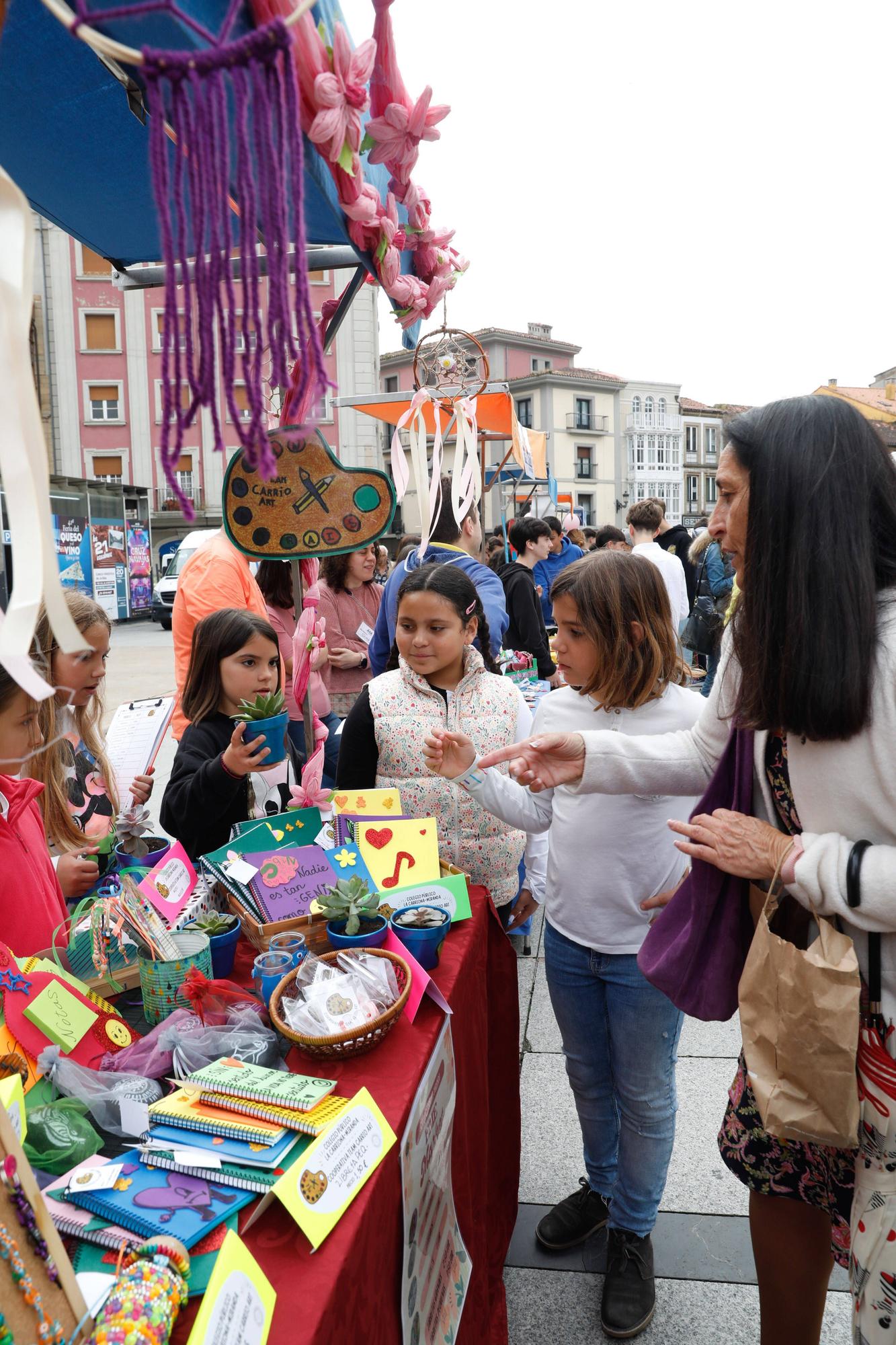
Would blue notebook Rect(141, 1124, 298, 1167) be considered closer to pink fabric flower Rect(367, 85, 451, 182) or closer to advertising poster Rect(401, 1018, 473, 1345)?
advertising poster Rect(401, 1018, 473, 1345)

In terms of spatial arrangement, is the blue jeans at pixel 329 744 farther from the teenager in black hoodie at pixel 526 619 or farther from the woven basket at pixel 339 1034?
the teenager in black hoodie at pixel 526 619

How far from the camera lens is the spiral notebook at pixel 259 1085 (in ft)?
3.43

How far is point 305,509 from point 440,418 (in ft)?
4.38

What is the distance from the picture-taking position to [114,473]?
25016 mm

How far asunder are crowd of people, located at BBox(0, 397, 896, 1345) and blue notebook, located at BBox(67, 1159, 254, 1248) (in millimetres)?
539

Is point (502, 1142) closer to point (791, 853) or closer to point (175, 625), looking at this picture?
point (791, 853)

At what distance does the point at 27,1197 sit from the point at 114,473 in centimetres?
2702

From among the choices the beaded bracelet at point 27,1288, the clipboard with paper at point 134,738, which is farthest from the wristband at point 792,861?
the clipboard with paper at point 134,738

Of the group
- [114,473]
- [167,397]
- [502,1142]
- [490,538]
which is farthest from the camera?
[114,473]

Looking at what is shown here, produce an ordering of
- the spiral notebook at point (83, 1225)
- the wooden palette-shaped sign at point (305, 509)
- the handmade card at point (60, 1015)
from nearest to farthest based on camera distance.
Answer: the spiral notebook at point (83, 1225) < the handmade card at point (60, 1015) < the wooden palette-shaped sign at point (305, 509)

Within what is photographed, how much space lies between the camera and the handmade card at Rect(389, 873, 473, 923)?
5.41 feet

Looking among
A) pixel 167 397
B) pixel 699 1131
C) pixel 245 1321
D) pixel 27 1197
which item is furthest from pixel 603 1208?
pixel 167 397

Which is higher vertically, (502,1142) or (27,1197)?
(27,1197)

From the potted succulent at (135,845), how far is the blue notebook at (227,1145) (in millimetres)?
731
